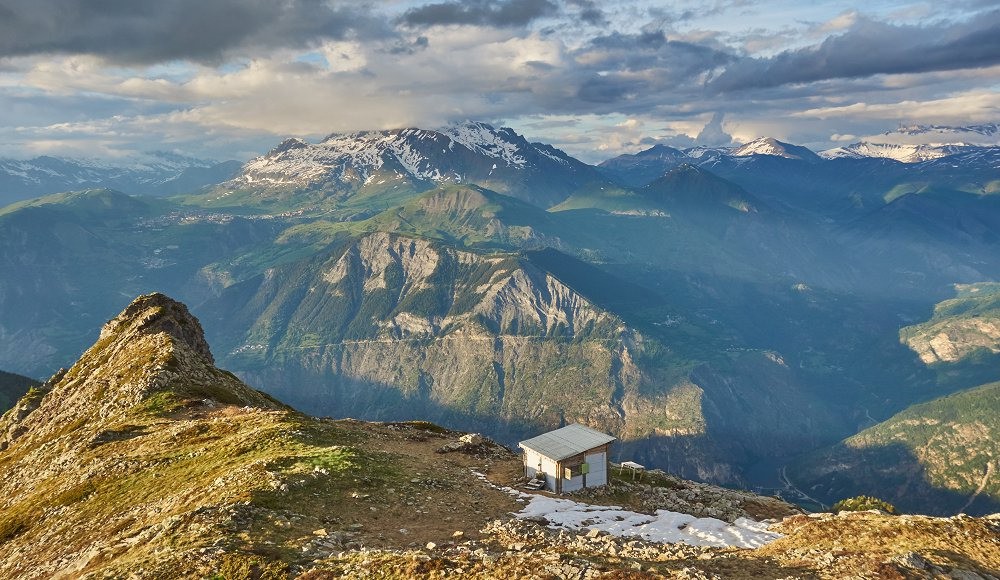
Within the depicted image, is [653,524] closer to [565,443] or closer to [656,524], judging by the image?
Result: [656,524]

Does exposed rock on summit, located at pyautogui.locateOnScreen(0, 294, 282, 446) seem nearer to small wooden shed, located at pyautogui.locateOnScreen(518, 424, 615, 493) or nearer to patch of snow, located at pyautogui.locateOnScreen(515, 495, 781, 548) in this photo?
small wooden shed, located at pyautogui.locateOnScreen(518, 424, 615, 493)

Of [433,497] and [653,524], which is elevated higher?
[433,497]

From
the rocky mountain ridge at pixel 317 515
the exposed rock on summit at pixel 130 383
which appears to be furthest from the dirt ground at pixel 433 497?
the exposed rock on summit at pixel 130 383

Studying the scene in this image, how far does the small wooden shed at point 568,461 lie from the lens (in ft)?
207

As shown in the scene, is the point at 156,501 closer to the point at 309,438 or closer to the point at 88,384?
the point at 309,438

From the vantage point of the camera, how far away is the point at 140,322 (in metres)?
105

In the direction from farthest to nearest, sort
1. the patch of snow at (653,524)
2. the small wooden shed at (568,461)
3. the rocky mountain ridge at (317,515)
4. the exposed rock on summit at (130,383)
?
the exposed rock on summit at (130,383) < the small wooden shed at (568,461) < the patch of snow at (653,524) < the rocky mountain ridge at (317,515)

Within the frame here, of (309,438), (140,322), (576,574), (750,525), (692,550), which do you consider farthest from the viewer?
(140,322)

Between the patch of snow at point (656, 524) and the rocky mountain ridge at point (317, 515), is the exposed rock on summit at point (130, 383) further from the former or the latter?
the patch of snow at point (656, 524)

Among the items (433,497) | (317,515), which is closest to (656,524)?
(433,497)

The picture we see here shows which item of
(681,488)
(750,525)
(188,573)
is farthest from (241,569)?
(681,488)

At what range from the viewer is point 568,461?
6353cm

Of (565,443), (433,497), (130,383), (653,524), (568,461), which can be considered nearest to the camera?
(653,524)

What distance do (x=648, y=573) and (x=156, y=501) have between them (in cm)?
3656
